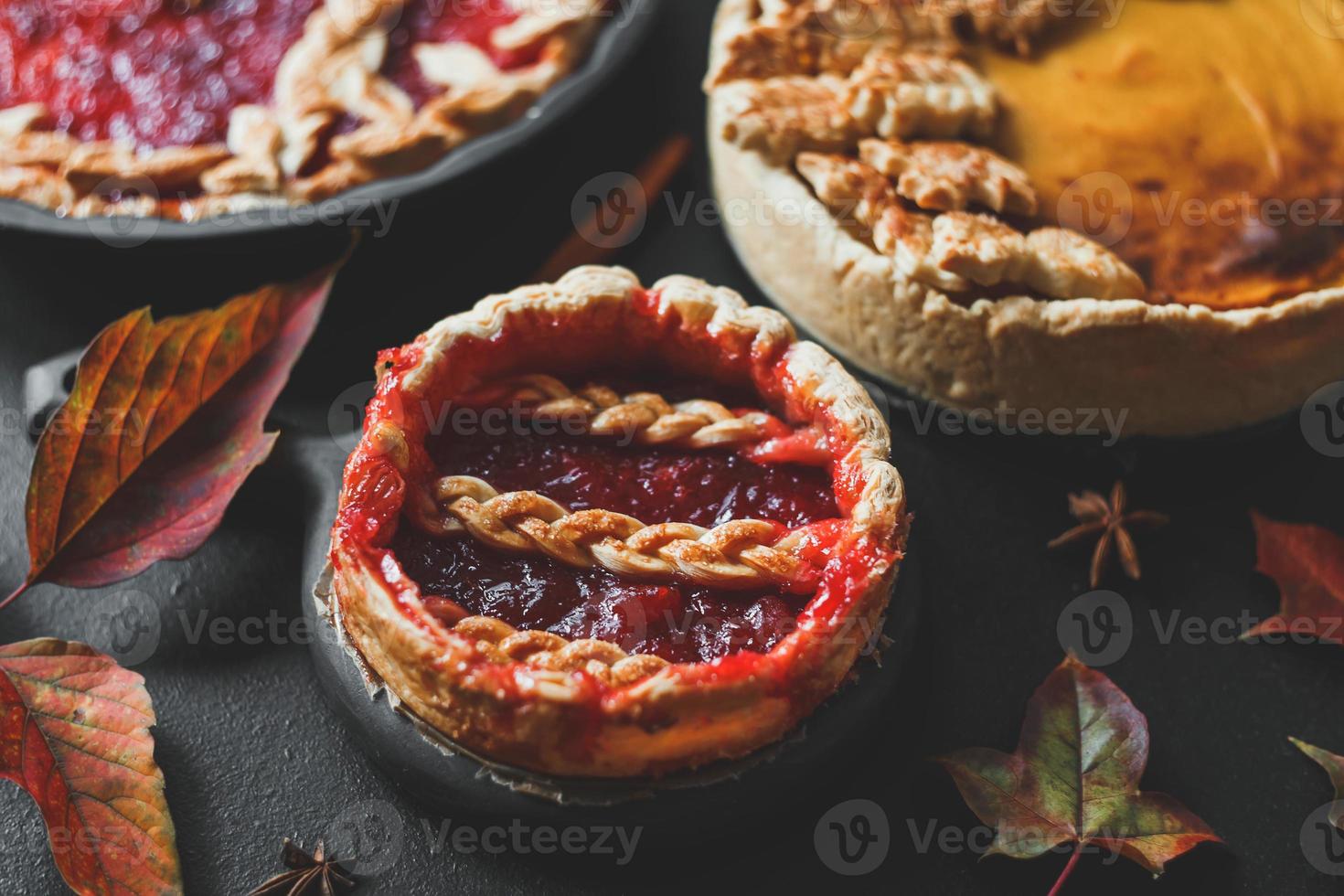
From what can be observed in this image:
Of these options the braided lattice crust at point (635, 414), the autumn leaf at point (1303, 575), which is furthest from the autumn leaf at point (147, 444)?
the autumn leaf at point (1303, 575)

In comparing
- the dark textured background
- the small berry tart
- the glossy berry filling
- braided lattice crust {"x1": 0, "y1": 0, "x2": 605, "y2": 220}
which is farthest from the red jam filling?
the glossy berry filling

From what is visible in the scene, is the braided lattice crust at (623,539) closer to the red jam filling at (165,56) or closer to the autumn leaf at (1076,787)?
the autumn leaf at (1076,787)

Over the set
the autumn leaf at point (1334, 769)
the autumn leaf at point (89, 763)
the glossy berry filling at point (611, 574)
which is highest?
the glossy berry filling at point (611, 574)

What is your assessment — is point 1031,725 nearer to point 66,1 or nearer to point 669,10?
point 669,10

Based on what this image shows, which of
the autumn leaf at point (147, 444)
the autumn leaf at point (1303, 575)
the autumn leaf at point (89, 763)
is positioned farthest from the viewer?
Result: the autumn leaf at point (1303, 575)

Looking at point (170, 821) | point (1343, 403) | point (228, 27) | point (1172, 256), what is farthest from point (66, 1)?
point (1343, 403)

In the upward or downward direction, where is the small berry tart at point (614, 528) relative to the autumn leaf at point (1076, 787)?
upward

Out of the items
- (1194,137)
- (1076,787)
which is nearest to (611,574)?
(1076,787)
